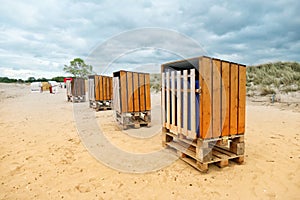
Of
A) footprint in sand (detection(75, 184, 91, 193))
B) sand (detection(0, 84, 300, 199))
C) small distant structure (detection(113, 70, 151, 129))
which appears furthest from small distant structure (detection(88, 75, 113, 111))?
footprint in sand (detection(75, 184, 91, 193))

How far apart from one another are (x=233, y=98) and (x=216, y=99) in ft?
1.36

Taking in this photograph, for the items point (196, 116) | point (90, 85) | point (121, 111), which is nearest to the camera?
point (196, 116)

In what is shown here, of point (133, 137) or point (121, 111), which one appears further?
point (121, 111)

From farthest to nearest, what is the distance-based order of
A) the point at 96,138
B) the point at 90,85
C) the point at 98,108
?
the point at 90,85
the point at 98,108
the point at 96,138

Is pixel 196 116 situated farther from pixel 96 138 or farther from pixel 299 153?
pixel 96 138

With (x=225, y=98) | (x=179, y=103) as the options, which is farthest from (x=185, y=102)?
(x=225, y=98)

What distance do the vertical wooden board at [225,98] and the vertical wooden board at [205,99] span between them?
31cm

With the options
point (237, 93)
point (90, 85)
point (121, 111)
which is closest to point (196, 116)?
point (237, 93)

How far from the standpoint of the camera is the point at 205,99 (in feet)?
10.00

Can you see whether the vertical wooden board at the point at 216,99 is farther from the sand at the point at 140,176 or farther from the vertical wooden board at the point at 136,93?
the vertical wooden board at the point at 136,93

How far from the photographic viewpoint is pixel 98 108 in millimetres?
10508

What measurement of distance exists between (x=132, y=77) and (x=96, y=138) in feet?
8.24

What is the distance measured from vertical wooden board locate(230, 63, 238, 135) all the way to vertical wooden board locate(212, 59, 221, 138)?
294 millimetres

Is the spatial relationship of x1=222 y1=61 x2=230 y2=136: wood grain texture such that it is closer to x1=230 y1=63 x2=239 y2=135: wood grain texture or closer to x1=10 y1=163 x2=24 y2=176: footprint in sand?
x1=230 y1=63 x2=239 y2=135: wood grain texture
